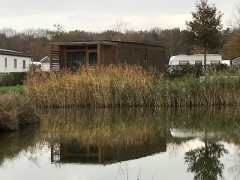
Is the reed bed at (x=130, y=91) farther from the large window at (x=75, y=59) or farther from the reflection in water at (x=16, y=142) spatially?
the large window at (x=75, y=59)

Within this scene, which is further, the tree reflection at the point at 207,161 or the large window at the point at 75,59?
the large window at the point at 75,59

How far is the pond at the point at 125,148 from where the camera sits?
7004 millimetres

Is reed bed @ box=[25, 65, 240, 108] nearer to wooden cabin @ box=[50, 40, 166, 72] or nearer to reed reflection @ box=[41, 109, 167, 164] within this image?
reed reflection @ box=[41, 109, 167, 164]

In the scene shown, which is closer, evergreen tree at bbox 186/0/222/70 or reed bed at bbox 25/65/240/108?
reed bed at bbox 25/65/240/108

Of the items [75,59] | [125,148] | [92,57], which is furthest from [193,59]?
[125,148]

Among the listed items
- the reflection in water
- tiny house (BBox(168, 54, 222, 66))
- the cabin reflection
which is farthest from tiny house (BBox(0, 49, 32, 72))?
the cabin reflection

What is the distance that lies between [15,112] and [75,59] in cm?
1522

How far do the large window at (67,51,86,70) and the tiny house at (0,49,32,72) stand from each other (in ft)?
28.4

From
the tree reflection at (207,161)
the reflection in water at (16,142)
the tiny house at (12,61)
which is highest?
the tiny house at (12,61)

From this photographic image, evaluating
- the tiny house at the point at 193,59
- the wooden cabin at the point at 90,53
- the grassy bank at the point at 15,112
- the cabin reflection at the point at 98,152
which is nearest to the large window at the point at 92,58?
the wooden cabin at the point at 90,53

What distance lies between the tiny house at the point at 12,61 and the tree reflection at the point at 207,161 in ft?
88.1

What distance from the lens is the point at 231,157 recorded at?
788cm

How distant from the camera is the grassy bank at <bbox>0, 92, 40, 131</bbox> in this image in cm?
1080

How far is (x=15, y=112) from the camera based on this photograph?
11.0 m
